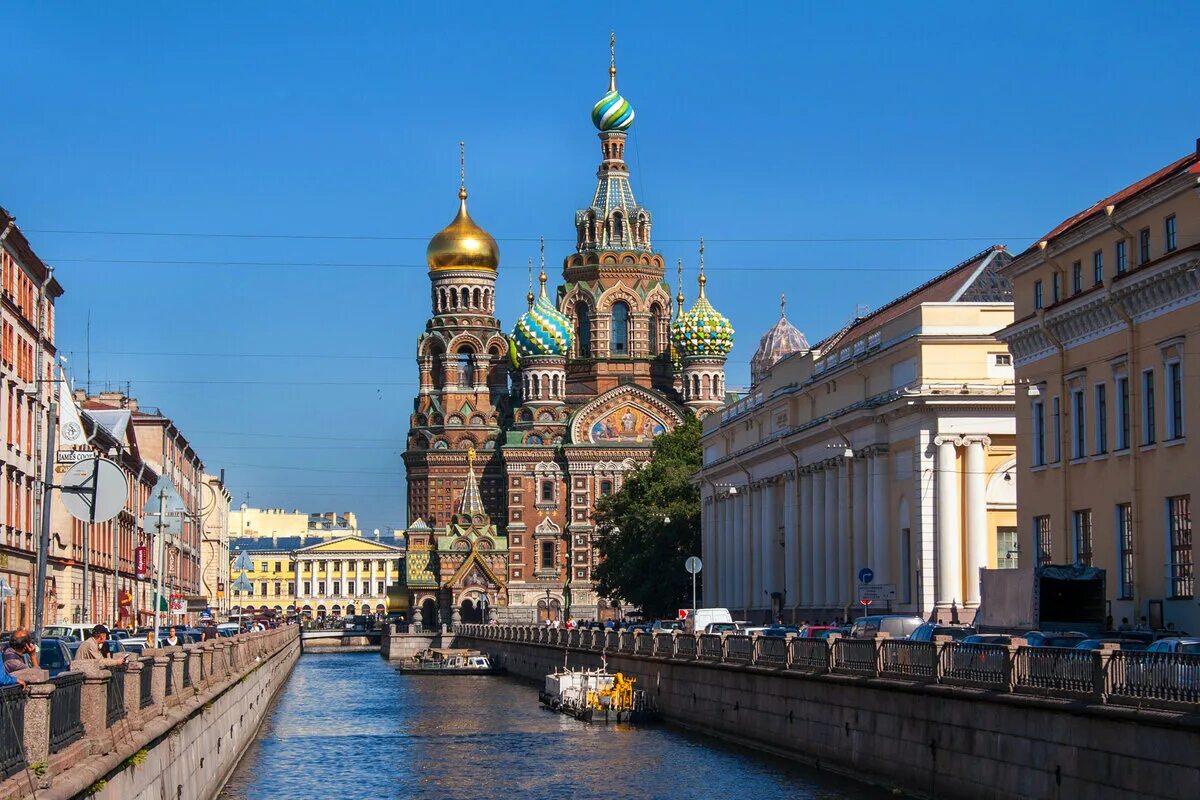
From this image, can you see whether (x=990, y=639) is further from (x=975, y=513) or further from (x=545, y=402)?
(x=545, y=402)

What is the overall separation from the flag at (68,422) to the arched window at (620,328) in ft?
291

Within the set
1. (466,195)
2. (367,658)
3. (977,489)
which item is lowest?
(367,658)

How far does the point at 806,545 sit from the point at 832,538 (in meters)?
4.44

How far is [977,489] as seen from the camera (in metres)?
59.2

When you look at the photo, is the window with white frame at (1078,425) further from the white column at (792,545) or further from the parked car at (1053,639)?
the white column at (792,545)

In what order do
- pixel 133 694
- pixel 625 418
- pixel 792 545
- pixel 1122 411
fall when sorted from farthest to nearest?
pixel 625 418, pixel 792 545, pixel 1122 411, pixel 133 694

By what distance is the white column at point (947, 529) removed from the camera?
58812 millimetres

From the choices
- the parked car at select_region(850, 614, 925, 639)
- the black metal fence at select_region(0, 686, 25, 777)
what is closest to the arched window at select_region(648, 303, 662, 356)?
the parked car at select_region(850, 614, 925, 639)

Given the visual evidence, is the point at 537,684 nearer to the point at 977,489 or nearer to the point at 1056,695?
the point at 977,489

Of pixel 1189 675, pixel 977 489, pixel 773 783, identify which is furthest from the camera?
pixel 977 489

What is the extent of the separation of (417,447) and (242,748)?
108m

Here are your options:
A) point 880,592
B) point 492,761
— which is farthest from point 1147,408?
point 880,592

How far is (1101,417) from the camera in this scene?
43281 millimetres

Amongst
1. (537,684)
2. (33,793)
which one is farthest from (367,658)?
(33,793)
